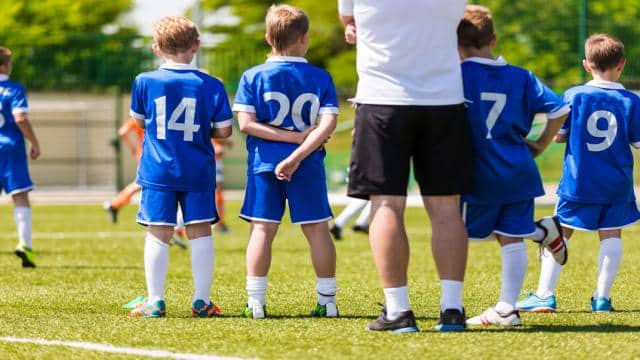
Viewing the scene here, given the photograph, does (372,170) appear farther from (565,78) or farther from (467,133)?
(565,78)

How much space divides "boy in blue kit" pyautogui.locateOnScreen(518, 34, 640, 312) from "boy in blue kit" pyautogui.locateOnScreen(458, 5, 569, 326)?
106cm

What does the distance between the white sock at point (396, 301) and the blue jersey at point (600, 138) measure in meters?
1.84

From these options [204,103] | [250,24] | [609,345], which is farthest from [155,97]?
[250,24]

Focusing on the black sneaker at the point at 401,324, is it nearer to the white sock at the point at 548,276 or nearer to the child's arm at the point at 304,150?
the child's arm at the point at 304,150

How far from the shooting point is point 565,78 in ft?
69.7

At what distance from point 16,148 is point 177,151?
15.0ft

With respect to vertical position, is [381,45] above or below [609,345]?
above

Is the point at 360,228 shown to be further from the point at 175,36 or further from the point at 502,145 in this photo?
the point at 502,145

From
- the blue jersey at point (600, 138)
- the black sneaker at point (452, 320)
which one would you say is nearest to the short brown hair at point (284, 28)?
the blue jersey at point (600, 138)

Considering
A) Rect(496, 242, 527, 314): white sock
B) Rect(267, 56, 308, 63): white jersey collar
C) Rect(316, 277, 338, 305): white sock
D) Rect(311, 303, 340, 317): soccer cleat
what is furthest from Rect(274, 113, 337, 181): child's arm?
Rect(496, 242, 527, 314): white sock

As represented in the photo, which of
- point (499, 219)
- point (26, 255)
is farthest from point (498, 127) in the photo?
point (26, 255)

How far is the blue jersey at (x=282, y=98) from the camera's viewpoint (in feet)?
22.3

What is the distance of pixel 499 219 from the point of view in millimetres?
6309

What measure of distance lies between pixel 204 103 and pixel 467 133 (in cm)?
169
